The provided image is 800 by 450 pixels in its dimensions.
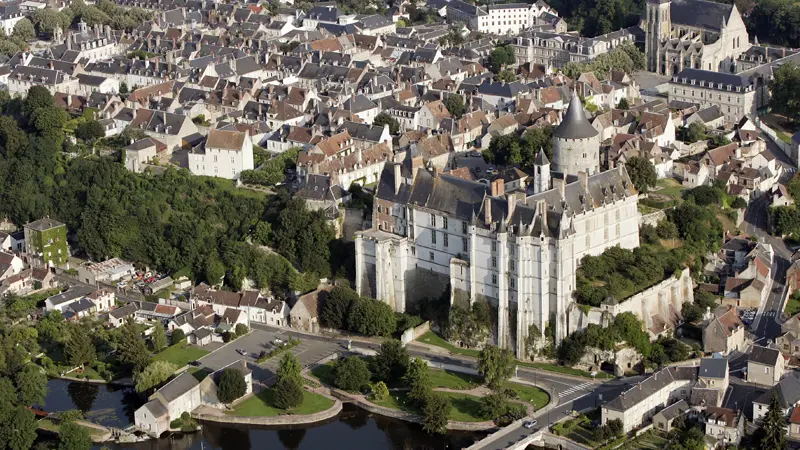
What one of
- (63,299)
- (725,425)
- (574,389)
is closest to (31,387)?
(63,299)

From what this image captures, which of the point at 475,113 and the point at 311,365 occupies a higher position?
the point at 475,113

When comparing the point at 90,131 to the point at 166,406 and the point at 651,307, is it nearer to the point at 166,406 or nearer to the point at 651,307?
the point at 166,406

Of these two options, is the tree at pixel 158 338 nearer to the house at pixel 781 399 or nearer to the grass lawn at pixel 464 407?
the grass lawn at pixel 464 407

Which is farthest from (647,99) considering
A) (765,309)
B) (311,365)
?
(311,365)

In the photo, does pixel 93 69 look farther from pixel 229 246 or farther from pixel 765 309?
pixel 765 309

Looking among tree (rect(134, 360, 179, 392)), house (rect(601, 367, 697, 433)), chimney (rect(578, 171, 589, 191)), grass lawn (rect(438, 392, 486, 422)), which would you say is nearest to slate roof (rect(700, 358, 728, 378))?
house (rect(601, 367, 697, 433))

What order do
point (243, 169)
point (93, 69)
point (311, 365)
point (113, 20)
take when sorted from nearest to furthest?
point (311, 365), point (243, 169), point (93, 69), point (113, 20)
